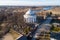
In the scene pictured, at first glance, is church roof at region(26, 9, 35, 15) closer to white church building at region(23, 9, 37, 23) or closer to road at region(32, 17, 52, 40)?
white church building at region(23, 9, 37, 23)

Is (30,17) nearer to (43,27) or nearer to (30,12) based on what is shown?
(30,12)

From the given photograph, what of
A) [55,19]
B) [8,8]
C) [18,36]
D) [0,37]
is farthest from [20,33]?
[55,19]

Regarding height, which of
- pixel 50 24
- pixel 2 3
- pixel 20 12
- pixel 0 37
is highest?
pixel 2 3

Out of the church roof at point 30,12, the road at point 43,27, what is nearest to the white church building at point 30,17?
the church roof at point 30,12

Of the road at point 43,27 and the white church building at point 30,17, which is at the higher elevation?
the white church building at point 30,17

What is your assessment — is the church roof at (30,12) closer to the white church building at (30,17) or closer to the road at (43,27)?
the white church building at (30,17)

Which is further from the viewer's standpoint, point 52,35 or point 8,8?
point 8,8

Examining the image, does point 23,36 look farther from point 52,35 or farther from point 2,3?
point 2,3

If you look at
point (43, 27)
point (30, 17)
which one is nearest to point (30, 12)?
point (30, 17)

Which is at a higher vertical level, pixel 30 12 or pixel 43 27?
pixel 30 12
